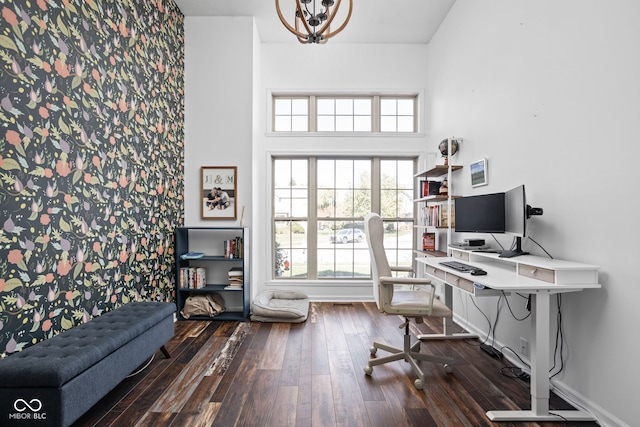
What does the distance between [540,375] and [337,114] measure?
12.6 ft

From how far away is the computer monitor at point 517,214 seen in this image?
2.28m

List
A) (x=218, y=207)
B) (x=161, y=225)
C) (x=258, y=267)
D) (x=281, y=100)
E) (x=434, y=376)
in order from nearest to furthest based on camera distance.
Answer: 1. (x=434, y=376)
2. (x=161, y=225)
3. (x=218, y=207)
4. (x=258, y=267)
5. (x=281, y=100)

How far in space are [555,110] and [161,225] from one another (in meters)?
3.67

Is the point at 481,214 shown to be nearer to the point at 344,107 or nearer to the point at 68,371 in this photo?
the point at 344,107

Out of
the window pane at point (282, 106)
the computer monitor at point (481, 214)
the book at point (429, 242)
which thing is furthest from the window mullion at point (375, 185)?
the computer monitor at point (481, 214)

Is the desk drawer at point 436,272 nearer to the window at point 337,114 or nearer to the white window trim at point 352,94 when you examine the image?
the white window trim at point 352,94

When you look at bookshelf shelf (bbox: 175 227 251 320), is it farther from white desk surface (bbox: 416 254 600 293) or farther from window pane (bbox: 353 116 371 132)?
white desk surface (bbox: 416 254 600 293)

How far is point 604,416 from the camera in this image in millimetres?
1858

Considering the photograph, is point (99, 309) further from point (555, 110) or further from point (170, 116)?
point (555, 110)

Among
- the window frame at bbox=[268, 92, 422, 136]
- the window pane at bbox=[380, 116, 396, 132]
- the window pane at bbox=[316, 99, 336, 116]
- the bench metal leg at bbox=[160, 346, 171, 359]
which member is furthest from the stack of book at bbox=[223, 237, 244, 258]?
the window pane at bbox=[380, 116, 396, 132]

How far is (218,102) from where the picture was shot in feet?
13.2

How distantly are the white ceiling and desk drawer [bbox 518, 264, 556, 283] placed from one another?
3.28m

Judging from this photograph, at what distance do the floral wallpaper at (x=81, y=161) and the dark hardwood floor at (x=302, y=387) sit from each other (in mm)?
715

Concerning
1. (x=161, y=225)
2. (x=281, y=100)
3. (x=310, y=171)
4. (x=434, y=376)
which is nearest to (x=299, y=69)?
(x=281, y=100)
